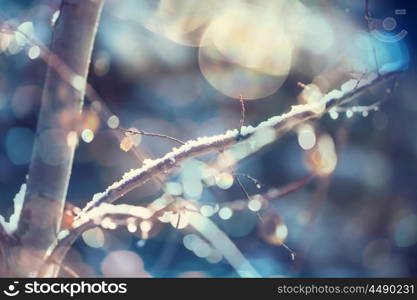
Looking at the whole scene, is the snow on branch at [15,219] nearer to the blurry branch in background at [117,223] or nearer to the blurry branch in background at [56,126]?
the blurry branch in background at [56,126]

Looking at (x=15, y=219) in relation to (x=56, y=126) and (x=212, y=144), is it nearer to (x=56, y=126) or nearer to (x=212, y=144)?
(x=56, y=126)

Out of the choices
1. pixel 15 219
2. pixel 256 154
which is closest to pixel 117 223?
pixel 15 219

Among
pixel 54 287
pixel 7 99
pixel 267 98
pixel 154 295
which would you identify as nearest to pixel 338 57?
pixel 267 98

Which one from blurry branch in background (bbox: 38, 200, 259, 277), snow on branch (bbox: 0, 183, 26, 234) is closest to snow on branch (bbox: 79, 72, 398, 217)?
blurry branch in background (bbox: 38, 200, 259, 277)

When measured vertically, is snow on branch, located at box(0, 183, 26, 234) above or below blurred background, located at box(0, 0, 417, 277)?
below

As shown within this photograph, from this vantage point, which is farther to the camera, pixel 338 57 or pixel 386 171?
pixel 386 171

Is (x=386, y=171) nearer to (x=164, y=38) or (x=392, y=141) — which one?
(x=392, y=141)

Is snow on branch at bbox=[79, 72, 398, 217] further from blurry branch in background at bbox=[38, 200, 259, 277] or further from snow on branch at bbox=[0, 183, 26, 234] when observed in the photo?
snow on branch at bbox=[0, 183, 26, 234]

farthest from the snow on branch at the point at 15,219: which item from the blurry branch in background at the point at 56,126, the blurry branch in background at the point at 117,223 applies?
the blurry branch in background at the point at 117,223
